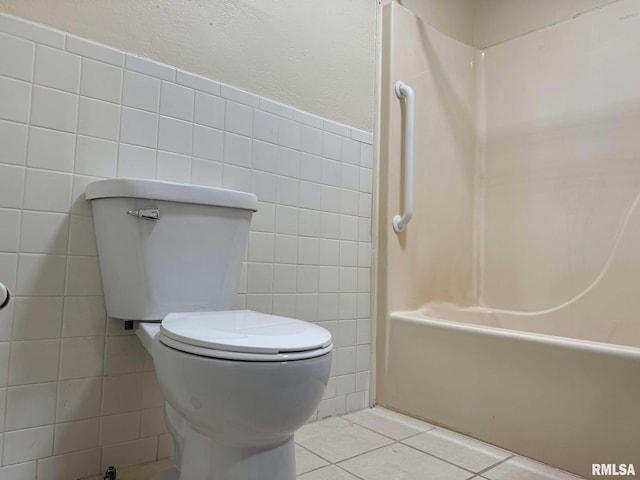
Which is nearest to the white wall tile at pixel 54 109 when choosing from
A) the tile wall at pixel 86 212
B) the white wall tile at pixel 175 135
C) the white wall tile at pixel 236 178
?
the tile wall at pixel 86 212

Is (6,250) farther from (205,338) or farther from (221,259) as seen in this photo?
(205,338)

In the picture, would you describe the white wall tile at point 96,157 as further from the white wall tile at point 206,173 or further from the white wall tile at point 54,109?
the white wall tile at point 206,173

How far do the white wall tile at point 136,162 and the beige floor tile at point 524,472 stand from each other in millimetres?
1239

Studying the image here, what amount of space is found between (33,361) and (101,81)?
728 millimetres

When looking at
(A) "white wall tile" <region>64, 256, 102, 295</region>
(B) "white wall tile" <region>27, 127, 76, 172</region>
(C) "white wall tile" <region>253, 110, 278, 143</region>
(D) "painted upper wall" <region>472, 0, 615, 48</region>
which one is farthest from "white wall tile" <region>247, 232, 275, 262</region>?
(D) "painted upper wall" <region>472, 0, 615, 48</region>

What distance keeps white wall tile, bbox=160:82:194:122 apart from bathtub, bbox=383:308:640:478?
105 cm

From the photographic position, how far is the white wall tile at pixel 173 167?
48.6 inches

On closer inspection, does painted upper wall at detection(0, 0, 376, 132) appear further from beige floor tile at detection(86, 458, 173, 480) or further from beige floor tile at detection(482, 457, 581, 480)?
beige floor tile at detection(482, 457, 581, 480)

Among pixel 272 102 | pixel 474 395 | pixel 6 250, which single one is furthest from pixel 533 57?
pixel 6 250

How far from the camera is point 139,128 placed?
3.94 ft

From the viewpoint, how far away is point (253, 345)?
747mm

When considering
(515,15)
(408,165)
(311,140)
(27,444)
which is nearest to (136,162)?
(311,140)

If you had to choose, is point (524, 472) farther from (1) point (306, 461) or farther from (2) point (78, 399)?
(2) point (78, 399)

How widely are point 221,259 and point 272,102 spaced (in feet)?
2.03
